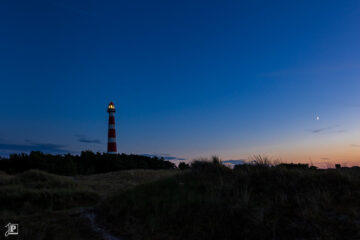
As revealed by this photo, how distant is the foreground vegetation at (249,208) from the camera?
643cm

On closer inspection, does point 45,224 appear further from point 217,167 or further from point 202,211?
point 217,167

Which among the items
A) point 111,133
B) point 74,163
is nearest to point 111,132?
point 111,133

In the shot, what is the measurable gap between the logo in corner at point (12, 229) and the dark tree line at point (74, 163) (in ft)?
77.2

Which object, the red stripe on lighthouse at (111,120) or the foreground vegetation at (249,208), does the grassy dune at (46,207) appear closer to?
the foreground vegetation at (249,208)

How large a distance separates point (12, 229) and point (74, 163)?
1063 inches

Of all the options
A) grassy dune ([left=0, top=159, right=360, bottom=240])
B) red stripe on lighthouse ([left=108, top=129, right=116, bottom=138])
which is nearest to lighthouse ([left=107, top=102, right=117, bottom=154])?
red stripe on lighthouse ([left=108, top=129, right=116, bottom=138])

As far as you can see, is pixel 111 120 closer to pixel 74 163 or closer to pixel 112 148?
pixel 112 148

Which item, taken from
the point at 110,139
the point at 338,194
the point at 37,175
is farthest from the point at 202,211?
the point at 110,139

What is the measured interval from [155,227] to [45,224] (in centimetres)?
413

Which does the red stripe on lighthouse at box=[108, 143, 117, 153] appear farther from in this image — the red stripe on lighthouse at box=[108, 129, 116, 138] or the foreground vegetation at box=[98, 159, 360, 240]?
the foreground vegetation at box=[98, 159, 360, 240]

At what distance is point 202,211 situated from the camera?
8273mm

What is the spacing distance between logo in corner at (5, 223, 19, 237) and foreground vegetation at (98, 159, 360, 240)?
9.31 ft

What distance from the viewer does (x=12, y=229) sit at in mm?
8211

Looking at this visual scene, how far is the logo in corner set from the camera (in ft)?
25.8
